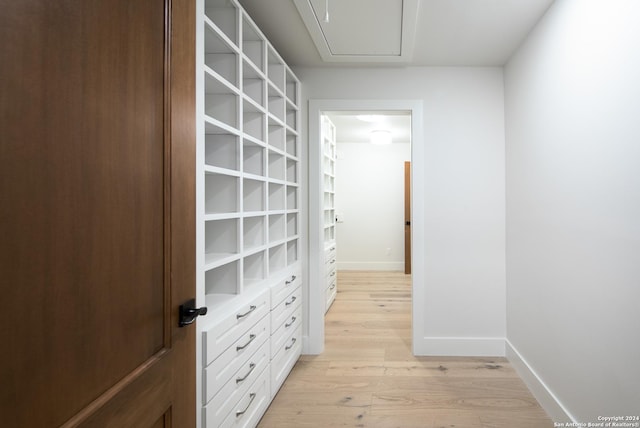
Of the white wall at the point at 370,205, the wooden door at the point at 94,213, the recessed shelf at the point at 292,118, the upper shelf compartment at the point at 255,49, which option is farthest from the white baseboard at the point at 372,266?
the wooden door at the point at 94,213

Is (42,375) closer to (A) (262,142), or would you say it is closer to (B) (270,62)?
(A) (262,142)

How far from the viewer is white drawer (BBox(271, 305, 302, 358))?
215 cm

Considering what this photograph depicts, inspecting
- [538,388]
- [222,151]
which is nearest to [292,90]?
[222,151]

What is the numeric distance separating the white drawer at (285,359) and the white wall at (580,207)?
1.65 m

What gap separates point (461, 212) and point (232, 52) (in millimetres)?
→ 2110

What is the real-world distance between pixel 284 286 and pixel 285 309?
0.57 feet

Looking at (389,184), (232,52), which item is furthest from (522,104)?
(389,184)

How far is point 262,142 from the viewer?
77.7 inches

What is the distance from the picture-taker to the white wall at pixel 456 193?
2762mm

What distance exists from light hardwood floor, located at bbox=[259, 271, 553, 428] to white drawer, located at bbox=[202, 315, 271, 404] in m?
0.52

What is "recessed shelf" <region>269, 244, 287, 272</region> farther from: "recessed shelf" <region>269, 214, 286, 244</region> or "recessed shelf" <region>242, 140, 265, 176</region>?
"recessed shelf" <region>242, 140, 265, 176</region>

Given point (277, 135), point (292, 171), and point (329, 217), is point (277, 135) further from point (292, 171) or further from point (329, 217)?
point (329, 217)

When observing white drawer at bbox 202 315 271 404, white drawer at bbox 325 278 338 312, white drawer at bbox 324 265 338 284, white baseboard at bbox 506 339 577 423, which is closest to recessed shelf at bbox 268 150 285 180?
white drawer at bbox 202 315 271 404

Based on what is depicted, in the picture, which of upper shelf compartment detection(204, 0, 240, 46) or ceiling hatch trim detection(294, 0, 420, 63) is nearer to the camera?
upper shelf compartment detection(204, 0, 240, 46)
